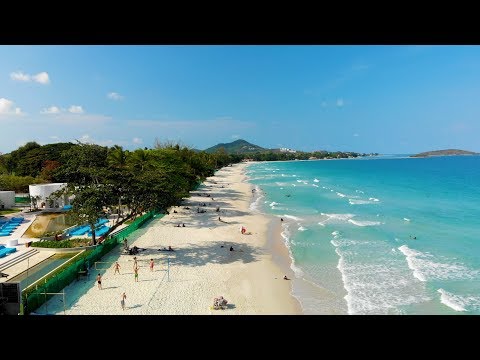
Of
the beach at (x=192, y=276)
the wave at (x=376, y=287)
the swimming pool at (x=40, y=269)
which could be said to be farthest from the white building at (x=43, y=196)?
the wave at (x=376, y=287)

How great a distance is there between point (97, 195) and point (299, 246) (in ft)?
41.7

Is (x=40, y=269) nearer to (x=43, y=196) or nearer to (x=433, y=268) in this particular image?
(x=43, y=196)

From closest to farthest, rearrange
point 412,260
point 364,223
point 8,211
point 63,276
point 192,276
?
1. point 63,276
2. point 192,276
3. point 412,260
4. point 8,211
5. point 364,223

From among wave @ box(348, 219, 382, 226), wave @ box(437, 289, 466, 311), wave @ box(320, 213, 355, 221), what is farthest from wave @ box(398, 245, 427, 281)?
wave @ box(320, 213, 355, 221)

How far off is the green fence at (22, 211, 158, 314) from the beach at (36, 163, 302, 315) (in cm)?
33

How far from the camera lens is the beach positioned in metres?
13.0

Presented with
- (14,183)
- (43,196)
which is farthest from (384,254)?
(14,183)

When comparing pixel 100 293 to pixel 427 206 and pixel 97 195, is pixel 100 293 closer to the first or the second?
pixel 97 195

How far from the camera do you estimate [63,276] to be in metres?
13.8

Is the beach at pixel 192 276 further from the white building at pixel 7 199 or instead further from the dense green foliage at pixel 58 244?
the white building at pixel 7 199

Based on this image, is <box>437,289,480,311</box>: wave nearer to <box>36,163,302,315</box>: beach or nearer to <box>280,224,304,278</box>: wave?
<box>280,224,304,278</box>: wave

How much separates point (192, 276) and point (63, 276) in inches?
217
